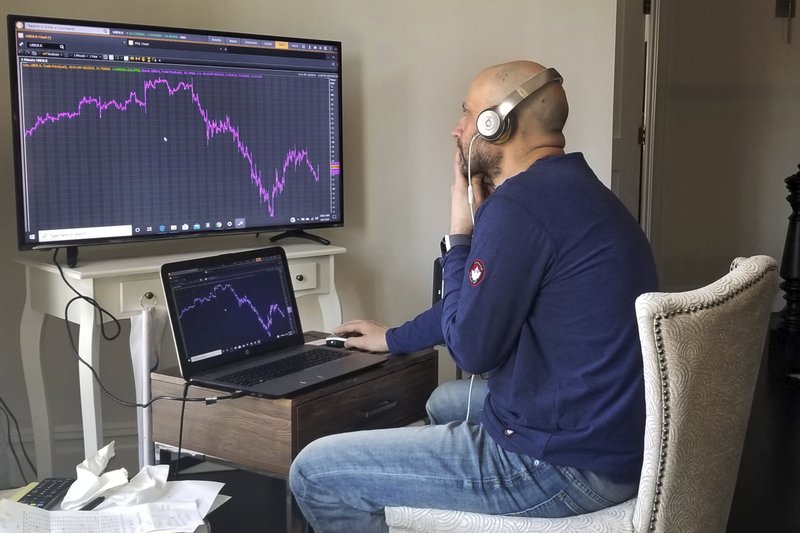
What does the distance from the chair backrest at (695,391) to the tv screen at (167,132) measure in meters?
1.56

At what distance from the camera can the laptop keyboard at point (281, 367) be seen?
1884 millimetres

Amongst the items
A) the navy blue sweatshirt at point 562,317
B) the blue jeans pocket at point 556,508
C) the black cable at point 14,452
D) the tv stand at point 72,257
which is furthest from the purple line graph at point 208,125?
the blue jeans pocket at point 556,508

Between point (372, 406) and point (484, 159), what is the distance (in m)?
0.61

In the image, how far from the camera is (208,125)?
2541 mm

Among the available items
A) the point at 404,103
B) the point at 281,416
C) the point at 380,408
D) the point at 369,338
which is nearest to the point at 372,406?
the point at 380,408

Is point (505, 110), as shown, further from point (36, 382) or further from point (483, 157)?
point (36, 382)

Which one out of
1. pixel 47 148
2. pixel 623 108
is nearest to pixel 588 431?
pixel 47 148

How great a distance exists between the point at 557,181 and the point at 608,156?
1.91m

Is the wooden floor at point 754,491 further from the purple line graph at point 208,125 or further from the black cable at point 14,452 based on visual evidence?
the purple line graph at point 208,125

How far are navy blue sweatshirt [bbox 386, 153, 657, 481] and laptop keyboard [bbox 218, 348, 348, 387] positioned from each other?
0.50m

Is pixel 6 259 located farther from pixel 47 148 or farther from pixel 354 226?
pixel 354 226

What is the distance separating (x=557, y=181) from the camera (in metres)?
1.58

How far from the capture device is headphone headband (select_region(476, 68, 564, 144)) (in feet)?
5.63

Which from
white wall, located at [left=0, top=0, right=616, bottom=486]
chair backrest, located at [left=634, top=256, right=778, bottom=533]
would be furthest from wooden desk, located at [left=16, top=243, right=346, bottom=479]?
chair backrest, located at [left=634, top=256, right=778, bottom=533]
